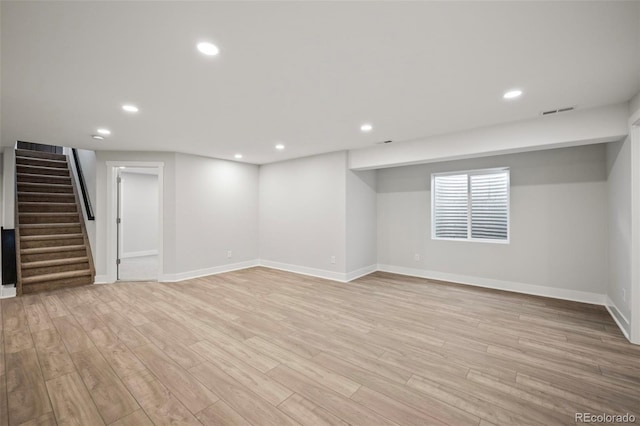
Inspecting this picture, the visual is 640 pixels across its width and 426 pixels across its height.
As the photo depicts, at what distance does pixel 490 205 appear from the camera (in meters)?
4.62

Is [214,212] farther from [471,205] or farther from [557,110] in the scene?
[557,110]

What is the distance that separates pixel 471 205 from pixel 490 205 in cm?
30

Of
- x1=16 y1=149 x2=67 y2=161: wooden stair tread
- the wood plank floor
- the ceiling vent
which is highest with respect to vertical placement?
x1=16 y1=149 x2=67 y2=161: wooden stair tread

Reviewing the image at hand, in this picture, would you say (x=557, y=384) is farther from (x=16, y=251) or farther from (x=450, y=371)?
(x=16, y=251)

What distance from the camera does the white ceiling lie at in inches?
60.3

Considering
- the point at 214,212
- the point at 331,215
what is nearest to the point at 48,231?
the point at 214,212

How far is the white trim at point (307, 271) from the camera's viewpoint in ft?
16.7

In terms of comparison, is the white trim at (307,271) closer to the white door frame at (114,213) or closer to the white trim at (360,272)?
the white trim at (360,272)

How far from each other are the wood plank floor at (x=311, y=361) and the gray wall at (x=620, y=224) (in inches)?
14.4

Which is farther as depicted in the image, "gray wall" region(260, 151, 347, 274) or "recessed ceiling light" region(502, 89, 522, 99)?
"gray wall" region(260, 151, 347, 274)

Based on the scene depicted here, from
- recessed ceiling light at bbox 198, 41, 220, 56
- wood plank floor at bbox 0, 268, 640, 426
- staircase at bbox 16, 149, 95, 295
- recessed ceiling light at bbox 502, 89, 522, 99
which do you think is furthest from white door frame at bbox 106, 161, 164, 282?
recessed ceiling light at bbox 502, 89, 522, 99

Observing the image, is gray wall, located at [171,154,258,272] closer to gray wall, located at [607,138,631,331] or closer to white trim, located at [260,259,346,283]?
white trim, located at [260,259,346,283]

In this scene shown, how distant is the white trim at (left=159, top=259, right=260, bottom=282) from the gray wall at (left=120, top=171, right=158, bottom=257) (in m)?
3.88

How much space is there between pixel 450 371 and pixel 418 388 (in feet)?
1.32
